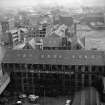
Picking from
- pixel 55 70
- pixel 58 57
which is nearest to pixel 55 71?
pixel 55 70

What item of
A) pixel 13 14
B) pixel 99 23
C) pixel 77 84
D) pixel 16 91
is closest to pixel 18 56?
pixel 16 91

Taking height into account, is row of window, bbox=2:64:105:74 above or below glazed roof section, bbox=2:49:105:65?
below

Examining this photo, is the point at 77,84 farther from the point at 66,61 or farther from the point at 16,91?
the point at 16,91

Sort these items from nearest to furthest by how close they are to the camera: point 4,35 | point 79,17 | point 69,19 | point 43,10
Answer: point 4,35, point 69,19, point 79,17, point 43,10

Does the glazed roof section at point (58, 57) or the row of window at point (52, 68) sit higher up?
the glazed roof section at point (58, 57)

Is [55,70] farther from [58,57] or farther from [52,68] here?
[58,57]
